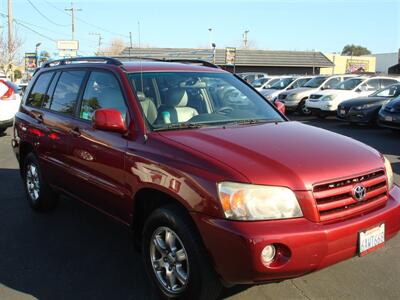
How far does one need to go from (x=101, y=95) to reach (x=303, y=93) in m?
15.6

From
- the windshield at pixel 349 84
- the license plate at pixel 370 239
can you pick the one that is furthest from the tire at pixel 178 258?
the windshield at pixel 349 84

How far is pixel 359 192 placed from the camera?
10.2 ft

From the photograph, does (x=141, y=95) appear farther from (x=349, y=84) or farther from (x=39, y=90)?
(x=349, y=84)

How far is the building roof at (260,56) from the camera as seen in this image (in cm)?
4916

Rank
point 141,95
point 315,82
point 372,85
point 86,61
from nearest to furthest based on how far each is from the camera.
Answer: point 141,95 → point 86,61 → point 372,85 → point 315,82

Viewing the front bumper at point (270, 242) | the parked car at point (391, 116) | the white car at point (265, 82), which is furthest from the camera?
the white car at point (265, 82)

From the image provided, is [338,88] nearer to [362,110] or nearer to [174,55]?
[362,110]

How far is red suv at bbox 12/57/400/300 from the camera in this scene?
284 cm

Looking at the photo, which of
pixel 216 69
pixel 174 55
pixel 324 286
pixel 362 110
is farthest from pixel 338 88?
pixel 174 55

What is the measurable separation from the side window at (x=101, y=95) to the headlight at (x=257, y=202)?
1419mm

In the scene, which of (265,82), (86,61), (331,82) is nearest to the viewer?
(86,61)

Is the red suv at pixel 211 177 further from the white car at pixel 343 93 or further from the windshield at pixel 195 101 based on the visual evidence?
the white car at pixel 343 93

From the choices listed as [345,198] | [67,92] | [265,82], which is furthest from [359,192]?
[265,82]

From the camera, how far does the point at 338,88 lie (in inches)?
689
